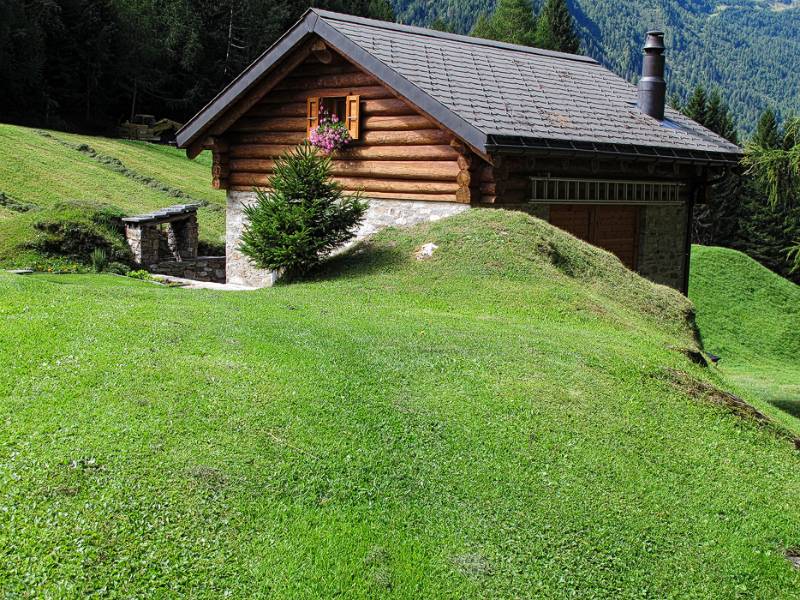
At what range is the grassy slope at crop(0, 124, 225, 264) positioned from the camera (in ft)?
94.4

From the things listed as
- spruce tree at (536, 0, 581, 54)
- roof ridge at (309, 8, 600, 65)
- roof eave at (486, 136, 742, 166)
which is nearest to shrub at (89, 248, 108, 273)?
roof ridge at (309, 8, 600, 65)

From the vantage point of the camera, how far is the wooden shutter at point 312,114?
18.1 meters

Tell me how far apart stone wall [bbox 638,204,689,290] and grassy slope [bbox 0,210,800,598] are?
33.0 ft

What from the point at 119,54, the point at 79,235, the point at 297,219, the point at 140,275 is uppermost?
the point at 119,54

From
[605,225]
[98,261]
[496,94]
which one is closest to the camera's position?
[496,94]

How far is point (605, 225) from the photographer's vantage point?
18922 mm

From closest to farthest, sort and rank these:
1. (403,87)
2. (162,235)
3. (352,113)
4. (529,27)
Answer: (403,87) < (352,113) < (162,235) < (529,27)

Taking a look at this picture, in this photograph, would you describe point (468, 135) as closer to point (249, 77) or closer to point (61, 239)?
point (249, 77)

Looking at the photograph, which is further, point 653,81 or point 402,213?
point 653,81

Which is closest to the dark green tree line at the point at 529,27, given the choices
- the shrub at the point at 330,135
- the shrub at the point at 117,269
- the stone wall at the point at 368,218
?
the stone wall at the point at 368,218

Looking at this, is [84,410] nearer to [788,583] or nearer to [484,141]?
[788,583]

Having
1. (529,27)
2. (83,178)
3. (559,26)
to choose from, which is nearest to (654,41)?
(83,178)

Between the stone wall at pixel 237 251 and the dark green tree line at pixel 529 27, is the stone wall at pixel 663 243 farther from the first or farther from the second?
the dark green tree line at pixel 529 27

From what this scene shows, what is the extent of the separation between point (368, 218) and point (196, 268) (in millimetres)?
7292
